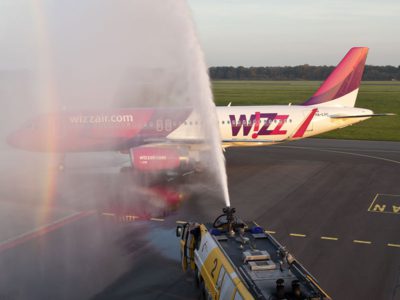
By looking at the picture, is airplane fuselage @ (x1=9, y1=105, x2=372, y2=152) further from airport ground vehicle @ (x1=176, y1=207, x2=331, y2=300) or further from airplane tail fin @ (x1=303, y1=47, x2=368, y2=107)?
airport ground vehicle @ (x1=176, y1=207, x2=331, y2=300)

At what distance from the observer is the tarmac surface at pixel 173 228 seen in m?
17.3

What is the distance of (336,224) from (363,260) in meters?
5.01

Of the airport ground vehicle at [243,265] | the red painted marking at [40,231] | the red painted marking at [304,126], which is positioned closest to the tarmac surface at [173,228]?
the red painted marking at [40,231]

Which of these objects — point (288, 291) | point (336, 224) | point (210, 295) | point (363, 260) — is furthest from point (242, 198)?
point (288, 291)

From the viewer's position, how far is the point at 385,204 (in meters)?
28.2

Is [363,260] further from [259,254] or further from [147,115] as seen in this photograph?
[147,115]

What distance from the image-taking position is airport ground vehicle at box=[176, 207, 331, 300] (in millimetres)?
10727

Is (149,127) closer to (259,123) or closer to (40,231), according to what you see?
(259,123)

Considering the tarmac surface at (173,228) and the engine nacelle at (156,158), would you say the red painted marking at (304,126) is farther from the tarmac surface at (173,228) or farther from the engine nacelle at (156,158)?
the engine nacelle at (156,158)

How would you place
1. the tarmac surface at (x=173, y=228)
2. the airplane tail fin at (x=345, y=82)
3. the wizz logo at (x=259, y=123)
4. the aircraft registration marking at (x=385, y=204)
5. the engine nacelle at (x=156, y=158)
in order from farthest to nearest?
the airplane tail fin at (x=345, y=82) < the wizz logo at (x=259, y=123) < the engine nacelle at (x=156, y=158) < the aircraft registration marking at (x=385, y=204) < the tarmac surface at (x=173, y=228)

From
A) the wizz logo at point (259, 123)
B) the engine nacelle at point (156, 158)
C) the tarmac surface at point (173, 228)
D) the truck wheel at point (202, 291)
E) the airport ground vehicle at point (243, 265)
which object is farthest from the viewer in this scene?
the wizz logo at point (259, 123)

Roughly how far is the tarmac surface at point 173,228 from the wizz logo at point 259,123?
11.3 feet

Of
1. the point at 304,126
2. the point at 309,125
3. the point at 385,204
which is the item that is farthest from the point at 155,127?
the point at 385,204

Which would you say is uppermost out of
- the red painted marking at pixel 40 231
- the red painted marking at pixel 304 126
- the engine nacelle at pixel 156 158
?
the red painted marking at pixel 304 126
